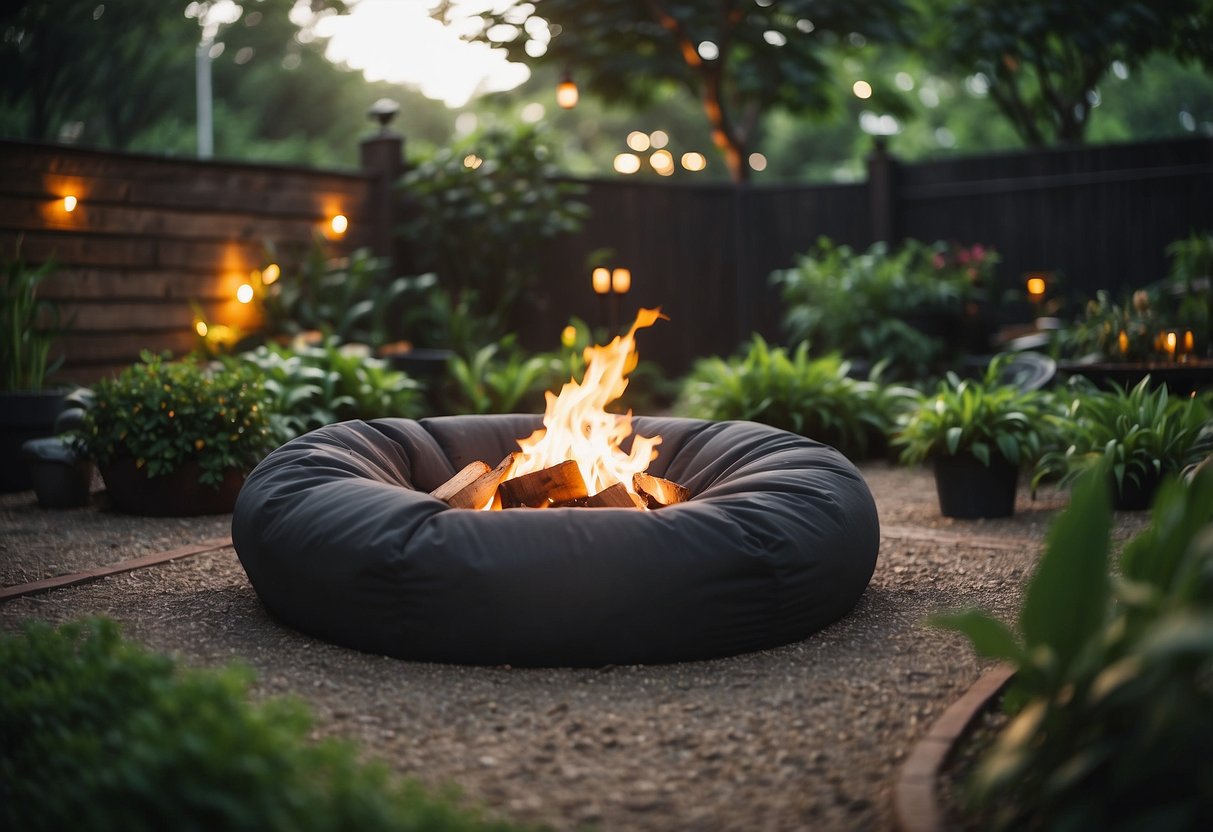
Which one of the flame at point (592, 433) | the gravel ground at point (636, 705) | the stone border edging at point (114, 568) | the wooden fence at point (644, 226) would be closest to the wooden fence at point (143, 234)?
the wooden fence at point (644, 226)

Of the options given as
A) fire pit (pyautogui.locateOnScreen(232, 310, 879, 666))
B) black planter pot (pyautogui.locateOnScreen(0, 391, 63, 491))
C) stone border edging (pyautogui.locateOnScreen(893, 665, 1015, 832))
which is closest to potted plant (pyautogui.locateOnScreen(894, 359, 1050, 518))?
fire pit (pyautogui.locateOnScreen(232, 310, 879, 666))

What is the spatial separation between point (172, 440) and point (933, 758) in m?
3.85

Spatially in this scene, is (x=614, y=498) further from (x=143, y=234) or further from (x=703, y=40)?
(x=703, y=40)

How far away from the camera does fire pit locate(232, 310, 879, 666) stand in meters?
2.79

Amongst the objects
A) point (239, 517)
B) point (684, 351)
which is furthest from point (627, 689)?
point (684, 351)

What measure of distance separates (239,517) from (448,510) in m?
0.79

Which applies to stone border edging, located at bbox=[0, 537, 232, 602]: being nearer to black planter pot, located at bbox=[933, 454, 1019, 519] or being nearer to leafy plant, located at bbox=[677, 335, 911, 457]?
black planter pot, located at bbox=[933, 454, 1019, 519]

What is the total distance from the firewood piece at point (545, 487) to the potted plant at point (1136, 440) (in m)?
2.32

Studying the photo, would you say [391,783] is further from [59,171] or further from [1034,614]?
[59,171]

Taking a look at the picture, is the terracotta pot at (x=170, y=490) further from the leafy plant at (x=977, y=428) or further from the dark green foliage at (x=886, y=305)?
the dark green foliage at (x=886, y=305)

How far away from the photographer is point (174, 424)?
493 cm

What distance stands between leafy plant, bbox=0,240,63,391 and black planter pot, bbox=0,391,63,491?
0.64 feet

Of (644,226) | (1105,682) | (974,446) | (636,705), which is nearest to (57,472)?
(636,705)

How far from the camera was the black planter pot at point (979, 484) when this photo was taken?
4953 millimetres
